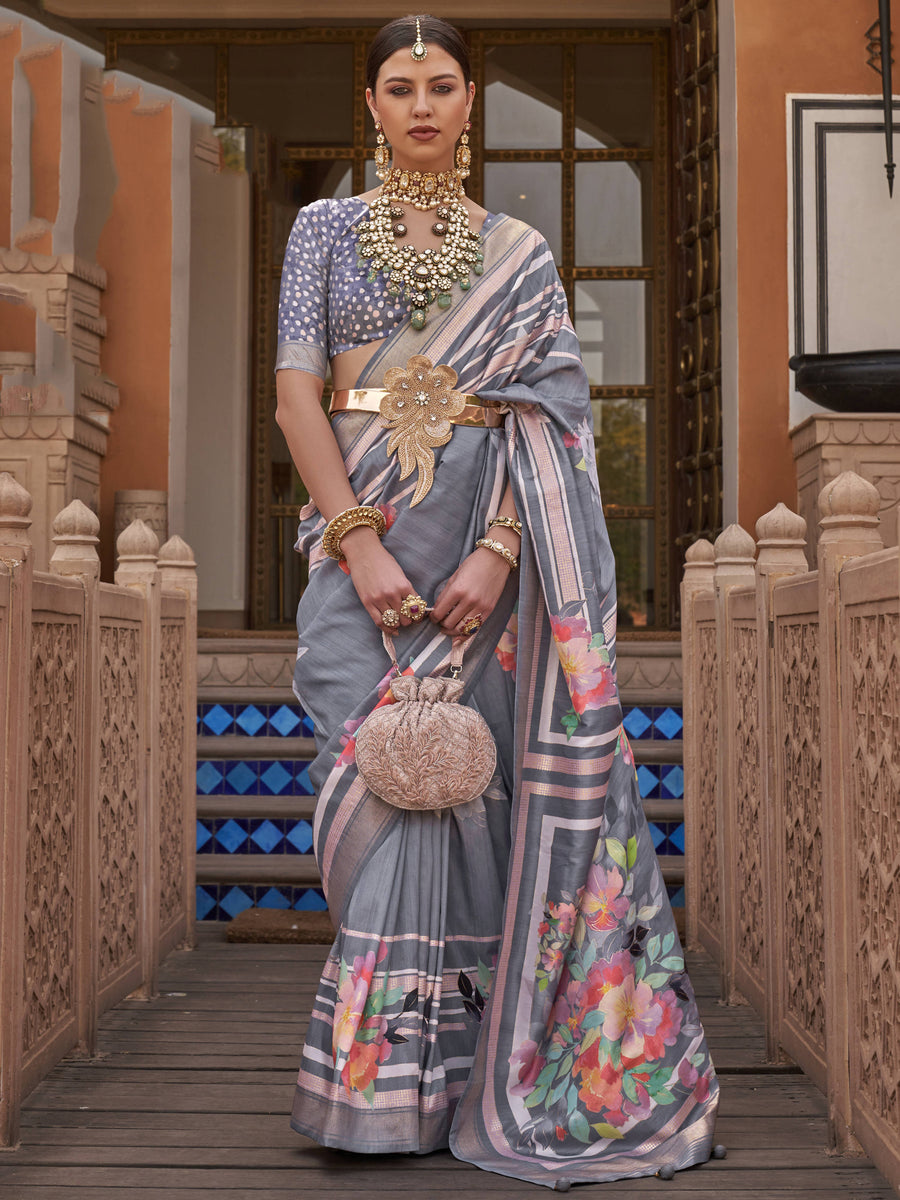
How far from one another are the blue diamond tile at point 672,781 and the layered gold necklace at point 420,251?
8.42 feet

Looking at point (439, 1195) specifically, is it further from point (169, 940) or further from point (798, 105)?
point (798, 105)

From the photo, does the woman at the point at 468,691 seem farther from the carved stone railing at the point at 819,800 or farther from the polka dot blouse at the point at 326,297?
the carved stone railing at the point at 819,800

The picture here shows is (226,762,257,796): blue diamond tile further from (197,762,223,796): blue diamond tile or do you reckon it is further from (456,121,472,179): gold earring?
(456,121,472,179): gold earring

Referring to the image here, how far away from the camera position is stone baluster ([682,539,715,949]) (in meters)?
3.63

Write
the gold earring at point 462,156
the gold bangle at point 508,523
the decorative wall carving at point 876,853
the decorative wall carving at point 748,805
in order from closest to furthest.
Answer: the decorative wall carving at point 876,853 → the gold bangle at point 508,523 → the gold earring at point 462,156 → the decorative wall carving at point 748,805

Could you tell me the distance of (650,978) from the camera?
79.9 inches

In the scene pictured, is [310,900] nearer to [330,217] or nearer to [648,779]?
[648,779]

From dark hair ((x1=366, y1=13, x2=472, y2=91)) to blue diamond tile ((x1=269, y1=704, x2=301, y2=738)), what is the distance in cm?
278

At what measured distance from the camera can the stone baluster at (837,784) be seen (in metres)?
2.06

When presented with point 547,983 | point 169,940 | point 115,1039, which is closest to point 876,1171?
point 547,983

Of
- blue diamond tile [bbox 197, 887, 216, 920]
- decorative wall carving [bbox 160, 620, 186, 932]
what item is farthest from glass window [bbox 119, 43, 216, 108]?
blue diamond tile [bbox 197, 887, 216, 920]

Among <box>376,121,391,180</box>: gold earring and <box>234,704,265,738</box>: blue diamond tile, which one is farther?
<box>234,704,265,738</box>: blue diamond tile

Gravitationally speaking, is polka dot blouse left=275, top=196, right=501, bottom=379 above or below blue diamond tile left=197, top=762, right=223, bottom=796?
above

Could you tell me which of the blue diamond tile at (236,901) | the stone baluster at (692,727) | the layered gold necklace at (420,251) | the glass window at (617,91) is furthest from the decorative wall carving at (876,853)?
the glass window at (617,91)
